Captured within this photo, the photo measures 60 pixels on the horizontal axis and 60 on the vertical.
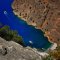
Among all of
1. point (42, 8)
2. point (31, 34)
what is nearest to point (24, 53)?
point (31, 34)

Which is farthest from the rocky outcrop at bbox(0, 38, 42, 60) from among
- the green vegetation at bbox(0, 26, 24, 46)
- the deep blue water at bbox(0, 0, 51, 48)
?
the deep blue water at bbox(0, 0, 51, 48)

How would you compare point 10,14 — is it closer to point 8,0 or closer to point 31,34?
point 8,0

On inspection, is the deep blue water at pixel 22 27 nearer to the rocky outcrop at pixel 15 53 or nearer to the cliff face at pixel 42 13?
the cliff face at pixel 42 13

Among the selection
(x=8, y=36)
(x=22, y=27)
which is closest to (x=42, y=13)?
(x=22, y=27)

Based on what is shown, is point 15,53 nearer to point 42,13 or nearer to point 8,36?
point 8,36

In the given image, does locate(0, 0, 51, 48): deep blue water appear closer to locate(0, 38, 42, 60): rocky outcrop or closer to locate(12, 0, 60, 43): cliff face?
locate(12, 0, 60, 43): cliff face

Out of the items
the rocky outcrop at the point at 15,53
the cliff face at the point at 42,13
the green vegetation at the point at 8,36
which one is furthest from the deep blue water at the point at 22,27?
the rocky outcrop at the point at 15,53
